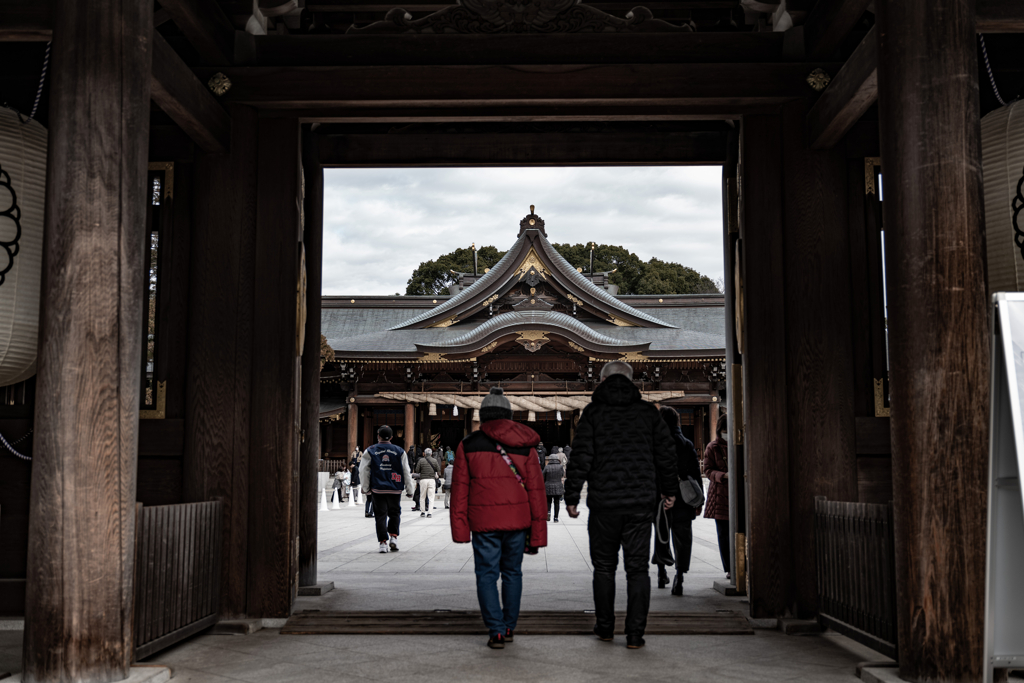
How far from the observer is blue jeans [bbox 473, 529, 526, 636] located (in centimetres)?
Answer: 445

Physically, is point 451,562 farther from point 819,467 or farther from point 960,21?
point 960,21

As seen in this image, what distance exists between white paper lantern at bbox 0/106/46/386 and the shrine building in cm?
1764

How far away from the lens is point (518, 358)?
23.9 meters

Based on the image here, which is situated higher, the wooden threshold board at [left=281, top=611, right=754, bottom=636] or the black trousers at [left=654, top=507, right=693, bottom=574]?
the black trousers at [left=654, top=507, right=693, bottom=574]

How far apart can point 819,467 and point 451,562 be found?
436 cm

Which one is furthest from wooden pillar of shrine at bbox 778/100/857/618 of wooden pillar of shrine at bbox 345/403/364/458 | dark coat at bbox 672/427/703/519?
wooden pillar of shrine at bbox 345/403/364/458

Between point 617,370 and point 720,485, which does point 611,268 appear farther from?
point 617,370

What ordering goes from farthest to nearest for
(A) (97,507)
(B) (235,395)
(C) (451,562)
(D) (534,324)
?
1. (D) (534,324)
2. (C) (451,562)
3. (B) (235,395)
4. (A) (97,507)

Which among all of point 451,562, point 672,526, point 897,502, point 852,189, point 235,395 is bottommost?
point 451,562

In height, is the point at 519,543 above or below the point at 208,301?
below

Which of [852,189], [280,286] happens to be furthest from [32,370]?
[852,189]

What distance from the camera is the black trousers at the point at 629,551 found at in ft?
14.6

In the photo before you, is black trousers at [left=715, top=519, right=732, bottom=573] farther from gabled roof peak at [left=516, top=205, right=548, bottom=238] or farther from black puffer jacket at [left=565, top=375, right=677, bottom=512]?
gabled roof peak at [left=516, top=205, right=548, bottom=238]

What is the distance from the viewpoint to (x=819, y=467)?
5.09m
